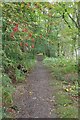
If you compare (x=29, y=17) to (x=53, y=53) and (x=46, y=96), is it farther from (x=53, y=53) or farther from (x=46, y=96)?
(x=53, y=53)

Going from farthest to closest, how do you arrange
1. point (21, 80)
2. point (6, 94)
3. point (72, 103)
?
point (21, 80), point (72, 103), point (6, 94)

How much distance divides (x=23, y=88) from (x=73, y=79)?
7.73 ft

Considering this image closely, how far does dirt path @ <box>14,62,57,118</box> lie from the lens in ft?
16.9

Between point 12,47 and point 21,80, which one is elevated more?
point 12,47

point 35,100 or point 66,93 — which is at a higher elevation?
point 35,100

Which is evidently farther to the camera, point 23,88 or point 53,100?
point 23,88

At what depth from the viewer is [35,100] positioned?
6.19 metres

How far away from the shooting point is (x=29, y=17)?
855cm

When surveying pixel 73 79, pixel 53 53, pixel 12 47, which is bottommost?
pixel 53 53

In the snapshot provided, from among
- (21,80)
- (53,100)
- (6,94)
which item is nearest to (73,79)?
(21,80)

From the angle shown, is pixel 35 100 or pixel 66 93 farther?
pixel 66 93

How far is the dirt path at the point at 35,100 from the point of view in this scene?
515 centimetres

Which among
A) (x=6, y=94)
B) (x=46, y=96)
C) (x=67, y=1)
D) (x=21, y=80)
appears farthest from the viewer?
(x=21, y=80)

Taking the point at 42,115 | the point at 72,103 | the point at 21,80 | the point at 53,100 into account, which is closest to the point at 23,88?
the point at 21,80
